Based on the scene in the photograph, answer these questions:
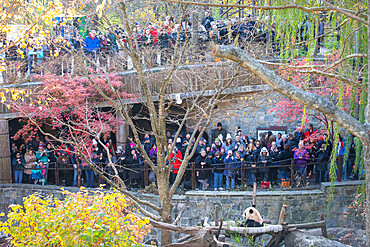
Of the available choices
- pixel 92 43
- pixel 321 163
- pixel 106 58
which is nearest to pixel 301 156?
pixel 321 163

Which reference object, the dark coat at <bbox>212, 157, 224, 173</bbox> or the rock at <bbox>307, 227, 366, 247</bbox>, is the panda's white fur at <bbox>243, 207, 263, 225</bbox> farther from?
the dark coat at <bbox>212, 157, 224, 173</bbox>

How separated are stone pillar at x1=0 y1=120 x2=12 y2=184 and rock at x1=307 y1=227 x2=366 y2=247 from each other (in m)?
9.75

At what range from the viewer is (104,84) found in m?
11.7

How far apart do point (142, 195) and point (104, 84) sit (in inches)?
141

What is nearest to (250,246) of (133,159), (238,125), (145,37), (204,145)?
(204,145)

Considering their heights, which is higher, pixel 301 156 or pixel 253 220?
pixel 301 156

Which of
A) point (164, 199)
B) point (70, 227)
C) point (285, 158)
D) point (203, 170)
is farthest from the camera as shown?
point (203, 170)

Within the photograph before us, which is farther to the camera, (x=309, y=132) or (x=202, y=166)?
(x=309, y=132)

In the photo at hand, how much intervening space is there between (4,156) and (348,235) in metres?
10.7

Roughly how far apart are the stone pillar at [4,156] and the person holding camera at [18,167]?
19 cm

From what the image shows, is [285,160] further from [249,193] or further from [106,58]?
[106,58]

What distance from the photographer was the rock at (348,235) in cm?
858

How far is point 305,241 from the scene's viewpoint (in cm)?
752

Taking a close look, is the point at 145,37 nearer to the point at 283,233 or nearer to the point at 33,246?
the point at 283,233
